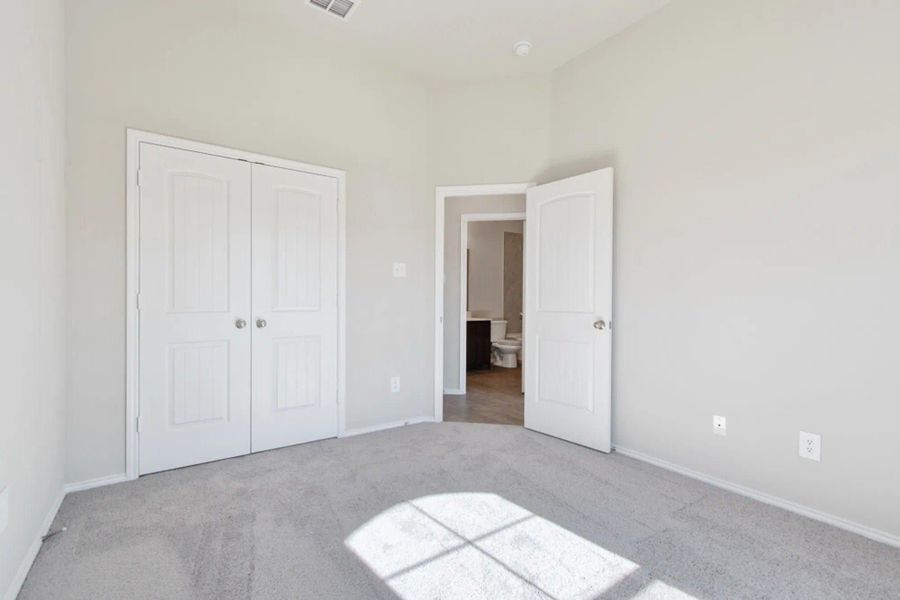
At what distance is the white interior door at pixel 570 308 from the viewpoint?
310cm

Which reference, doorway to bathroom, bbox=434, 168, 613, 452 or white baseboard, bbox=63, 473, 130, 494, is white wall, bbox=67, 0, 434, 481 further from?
doorway to bathroom, bbox=434, 168, 613, 452

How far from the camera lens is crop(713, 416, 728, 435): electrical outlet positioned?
99.6 inches

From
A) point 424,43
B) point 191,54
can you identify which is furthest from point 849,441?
point 191,54

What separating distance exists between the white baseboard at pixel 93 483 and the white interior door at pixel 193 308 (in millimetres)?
110

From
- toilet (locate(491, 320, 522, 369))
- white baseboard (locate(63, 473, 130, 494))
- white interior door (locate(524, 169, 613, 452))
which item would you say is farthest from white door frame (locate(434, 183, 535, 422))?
toilet (locate(491, 320, 522, 369))

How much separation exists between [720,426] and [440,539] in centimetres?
174

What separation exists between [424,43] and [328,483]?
10.00 feet

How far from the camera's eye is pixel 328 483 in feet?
8.29

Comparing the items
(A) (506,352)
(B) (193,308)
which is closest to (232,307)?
(B) (193,308)

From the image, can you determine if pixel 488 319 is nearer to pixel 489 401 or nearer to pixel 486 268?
pixel 486 268

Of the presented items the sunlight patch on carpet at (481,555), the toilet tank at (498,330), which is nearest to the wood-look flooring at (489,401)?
the toilet tank at (498,330)

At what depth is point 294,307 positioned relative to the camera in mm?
3162

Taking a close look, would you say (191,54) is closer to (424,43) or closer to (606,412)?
(424,43)

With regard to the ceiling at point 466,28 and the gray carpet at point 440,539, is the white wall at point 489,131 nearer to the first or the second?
the ceiling at point 466,28
